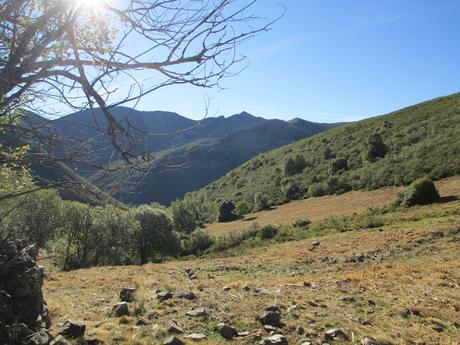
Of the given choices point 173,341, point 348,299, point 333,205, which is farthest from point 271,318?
point 333,205

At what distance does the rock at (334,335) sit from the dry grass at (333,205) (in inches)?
911

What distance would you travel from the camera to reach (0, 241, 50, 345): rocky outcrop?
4785 millimetres

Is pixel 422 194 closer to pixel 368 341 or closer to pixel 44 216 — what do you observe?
pixel 368 341

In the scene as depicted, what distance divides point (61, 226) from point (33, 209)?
2161 mm

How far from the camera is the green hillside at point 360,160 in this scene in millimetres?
36719

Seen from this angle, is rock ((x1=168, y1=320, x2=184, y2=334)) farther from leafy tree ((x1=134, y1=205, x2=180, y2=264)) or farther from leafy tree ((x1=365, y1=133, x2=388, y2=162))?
leafy tree ((x1=365, y1=133, x2=388, y2=162))

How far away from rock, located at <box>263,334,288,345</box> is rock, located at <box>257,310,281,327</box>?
0.60 metres

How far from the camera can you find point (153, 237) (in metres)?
32.1

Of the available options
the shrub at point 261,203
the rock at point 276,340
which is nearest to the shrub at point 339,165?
the shrub at point 261,203

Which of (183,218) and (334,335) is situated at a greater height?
(334,335)

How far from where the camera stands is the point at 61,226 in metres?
29.1

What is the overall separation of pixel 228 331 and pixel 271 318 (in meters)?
0.78

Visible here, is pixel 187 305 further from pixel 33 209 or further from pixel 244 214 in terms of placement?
pixel 244 214

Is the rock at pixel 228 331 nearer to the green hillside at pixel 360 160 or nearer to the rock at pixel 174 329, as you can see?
the rock at pixel 174 329
